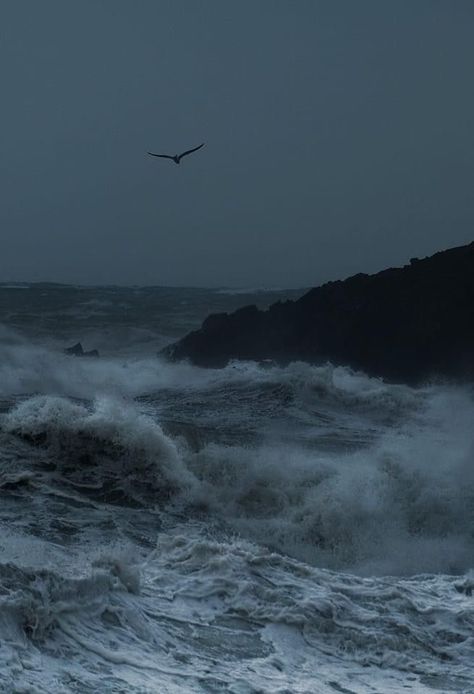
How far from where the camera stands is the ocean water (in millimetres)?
5520

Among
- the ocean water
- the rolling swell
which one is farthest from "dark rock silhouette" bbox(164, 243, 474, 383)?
the rolling swell

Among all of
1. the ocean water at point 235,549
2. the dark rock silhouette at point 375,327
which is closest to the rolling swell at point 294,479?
the ocean water at point 235,549

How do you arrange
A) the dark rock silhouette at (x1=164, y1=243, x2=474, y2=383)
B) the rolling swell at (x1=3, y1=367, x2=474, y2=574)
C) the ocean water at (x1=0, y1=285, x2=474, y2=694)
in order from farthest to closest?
the dark rock silhouette at (x1=164, y1=243, x2=474, y2=383), the rolling swell at (x1=3, y1=367, x2=474, y2=574), the ocean water at (x1=0, y1=285, x2=474, y2=694)

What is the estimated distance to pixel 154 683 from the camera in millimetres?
5117

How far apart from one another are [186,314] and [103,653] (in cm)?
4793

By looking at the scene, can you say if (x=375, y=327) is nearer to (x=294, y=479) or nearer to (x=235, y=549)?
(x=294, y=479)

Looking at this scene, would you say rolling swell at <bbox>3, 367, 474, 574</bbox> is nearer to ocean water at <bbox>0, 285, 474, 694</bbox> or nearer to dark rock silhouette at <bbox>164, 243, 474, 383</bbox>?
ocean water at <bbox>0, 285, 474, 694</bbox>

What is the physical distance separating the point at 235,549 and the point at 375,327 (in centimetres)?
1989

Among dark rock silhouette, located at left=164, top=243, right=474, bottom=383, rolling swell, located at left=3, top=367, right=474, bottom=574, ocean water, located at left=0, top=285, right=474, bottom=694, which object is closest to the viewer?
ocean water, located at left=0, top=285, right=474, bottom=694

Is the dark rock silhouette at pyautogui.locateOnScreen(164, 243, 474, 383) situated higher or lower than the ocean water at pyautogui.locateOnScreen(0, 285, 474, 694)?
higher

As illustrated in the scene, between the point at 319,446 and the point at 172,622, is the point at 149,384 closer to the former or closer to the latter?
the point at 319,446

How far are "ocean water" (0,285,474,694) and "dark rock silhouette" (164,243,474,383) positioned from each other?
5.98 metres

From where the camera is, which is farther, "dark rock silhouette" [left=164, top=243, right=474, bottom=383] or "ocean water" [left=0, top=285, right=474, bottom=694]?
"dark rock silhouette" [left=164, top=243, right=474, bottom=383]

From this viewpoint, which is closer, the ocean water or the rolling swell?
the ocean water
